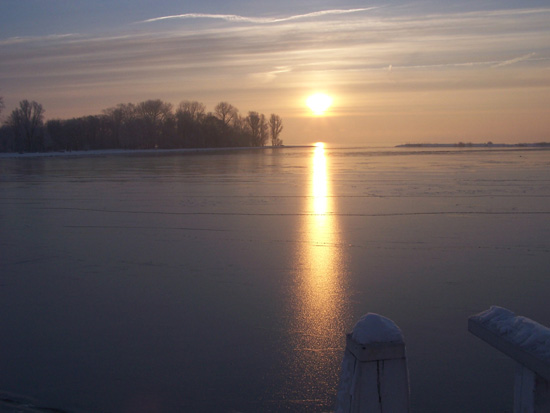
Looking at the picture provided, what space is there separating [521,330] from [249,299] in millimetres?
4333

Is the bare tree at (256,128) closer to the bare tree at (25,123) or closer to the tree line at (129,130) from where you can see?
the tree line at (129,130)

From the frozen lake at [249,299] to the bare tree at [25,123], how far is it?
92.3 m

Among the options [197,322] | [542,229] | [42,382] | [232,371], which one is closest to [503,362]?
[232,371]

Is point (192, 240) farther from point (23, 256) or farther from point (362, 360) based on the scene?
point (362, 360)

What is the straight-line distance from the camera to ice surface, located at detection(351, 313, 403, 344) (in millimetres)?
2074

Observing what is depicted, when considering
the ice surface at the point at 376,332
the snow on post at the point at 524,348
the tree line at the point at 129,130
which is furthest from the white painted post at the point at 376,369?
the tree line at the point at 129,130

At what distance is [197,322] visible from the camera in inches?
213

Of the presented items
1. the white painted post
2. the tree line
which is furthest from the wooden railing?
the tree line

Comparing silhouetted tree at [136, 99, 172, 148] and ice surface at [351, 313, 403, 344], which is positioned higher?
silhouetted tree at [136, 99, 172, 148]

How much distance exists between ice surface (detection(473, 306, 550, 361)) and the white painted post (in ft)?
1.20

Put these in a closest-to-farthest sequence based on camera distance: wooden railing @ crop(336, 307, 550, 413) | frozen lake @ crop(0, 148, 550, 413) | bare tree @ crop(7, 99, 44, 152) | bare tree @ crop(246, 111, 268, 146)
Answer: wooden railing @ crop(336, 307, 550, 413), frozen lake @ crop(0, 148, 550, 413), bare tree @ crop(7, 99, 44, 152), bare tree @ crop(246, 111, 268, 146)

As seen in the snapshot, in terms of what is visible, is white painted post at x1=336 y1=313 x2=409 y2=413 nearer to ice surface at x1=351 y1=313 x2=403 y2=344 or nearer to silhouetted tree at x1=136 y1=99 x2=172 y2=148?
ice surface at x1=351 y1=313 x2=403 y2=344

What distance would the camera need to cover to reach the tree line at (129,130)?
97.6m

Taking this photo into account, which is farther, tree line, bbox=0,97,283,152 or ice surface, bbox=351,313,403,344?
tree line, bbox=0,97,283,152
